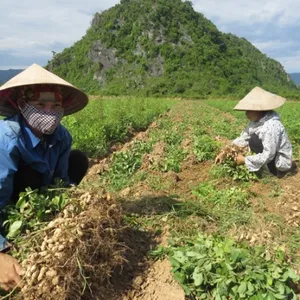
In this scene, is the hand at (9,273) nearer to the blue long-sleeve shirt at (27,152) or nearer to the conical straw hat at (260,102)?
the blue long-sleeve shirt at (27,152)

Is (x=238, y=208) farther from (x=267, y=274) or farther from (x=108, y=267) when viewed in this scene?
(x=108, y=267)

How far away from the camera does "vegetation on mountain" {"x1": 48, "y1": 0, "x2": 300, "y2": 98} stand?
169 ft

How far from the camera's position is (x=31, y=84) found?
2527mm

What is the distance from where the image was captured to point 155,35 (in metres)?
60.8

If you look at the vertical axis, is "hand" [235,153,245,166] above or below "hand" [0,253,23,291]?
above

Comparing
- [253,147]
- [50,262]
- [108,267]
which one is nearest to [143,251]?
[108,267]

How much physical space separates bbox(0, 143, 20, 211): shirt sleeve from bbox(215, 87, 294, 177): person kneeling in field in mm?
2978

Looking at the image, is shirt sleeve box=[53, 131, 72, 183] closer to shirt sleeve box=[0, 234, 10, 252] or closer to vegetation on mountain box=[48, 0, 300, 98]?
shirt sleeve box=[0, 234, 10, 252]

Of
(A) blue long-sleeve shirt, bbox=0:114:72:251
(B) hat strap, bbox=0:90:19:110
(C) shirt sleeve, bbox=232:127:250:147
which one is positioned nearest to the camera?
(A) blue long-sleeve shirt, bbox=0:114:72:251

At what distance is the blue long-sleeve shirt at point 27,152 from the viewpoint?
2.39m

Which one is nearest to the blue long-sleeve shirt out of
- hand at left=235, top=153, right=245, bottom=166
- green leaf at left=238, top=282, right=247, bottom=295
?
green leaf at left=238, top=282, right=247, bottom=295

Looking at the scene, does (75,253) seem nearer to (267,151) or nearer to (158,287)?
(158,287)

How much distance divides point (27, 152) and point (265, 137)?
309cm

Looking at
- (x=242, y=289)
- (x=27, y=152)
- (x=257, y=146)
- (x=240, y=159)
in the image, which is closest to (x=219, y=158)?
(x=240, y=159)
